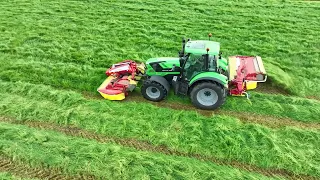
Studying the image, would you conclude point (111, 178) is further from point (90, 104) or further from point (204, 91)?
point (204, 91)

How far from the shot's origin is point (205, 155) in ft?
22.2

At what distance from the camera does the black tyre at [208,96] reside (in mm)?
7777

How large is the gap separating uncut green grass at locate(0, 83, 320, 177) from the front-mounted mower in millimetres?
439

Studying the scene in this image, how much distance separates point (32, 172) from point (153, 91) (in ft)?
11.3

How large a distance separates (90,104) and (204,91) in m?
2.80

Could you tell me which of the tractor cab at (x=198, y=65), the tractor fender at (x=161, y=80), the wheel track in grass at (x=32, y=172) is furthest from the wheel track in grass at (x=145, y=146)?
the tractor cab at (x=198, y=65)

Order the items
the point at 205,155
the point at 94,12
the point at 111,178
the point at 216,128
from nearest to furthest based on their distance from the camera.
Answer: the point at 111,178
the point at 205,155
the point at 216,128
the point at 94,12

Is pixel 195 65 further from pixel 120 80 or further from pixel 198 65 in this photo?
pixel 120 80

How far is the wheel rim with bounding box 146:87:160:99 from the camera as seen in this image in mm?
8367

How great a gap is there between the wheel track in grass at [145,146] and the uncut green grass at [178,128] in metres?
→ 0.09

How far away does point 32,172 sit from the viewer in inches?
250

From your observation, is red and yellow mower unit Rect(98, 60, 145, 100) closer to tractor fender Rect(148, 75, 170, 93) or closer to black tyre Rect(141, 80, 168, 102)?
black tyre Rect(141, 80, 168, 102)

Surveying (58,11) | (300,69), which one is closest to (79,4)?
(58,11)

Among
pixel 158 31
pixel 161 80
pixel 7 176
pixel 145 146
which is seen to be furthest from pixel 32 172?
pixel 158 31
